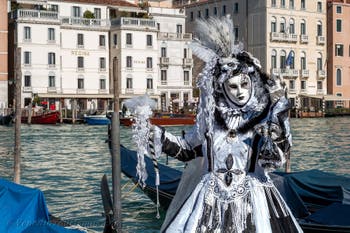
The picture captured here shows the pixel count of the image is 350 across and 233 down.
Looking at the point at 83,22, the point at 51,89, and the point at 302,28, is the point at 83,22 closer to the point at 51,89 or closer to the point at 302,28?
the point at 51,89

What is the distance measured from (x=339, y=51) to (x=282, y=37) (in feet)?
14.0

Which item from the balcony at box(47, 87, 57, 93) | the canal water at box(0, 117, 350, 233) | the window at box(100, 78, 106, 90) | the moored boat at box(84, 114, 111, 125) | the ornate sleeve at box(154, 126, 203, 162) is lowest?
the canal water at box(0, 117, 350, 233)

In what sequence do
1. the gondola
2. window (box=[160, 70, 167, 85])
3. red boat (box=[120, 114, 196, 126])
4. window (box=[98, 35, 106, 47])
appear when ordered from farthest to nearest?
window (box=[160, 70, 167, 85]), window (box=[98, 35, 106, 47]), red boat (box=[120, 114, 196, 126]), the gondola

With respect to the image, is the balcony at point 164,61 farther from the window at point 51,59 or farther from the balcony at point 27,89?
the balcony at point 27,89

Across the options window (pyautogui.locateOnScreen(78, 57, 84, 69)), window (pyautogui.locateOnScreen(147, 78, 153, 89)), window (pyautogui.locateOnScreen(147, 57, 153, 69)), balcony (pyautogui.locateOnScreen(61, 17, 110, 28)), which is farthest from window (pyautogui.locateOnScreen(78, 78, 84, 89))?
window (pyautogui.locateOnScreen(147, 57, 153, 69))

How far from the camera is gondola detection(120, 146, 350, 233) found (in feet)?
17.5

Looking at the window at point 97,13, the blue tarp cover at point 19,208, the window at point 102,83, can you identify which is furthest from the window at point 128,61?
the blue tarp cover at point 19,208

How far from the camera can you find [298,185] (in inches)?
269

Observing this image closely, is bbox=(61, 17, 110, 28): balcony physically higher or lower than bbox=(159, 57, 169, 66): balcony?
higher

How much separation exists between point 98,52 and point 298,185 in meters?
27.4

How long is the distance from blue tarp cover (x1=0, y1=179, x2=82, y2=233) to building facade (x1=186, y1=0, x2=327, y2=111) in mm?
32525

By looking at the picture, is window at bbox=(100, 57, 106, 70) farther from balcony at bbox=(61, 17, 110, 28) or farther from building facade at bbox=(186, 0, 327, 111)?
building facade at bbox=(186, 0, 327, 111)

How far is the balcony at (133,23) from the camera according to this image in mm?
33188

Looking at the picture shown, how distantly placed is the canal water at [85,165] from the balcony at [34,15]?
18.6 feet
